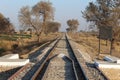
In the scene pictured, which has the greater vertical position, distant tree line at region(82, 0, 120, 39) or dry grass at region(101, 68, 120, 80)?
distant tree line at region(82, 0, 120, 39)

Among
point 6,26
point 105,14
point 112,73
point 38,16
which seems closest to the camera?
point 112,73

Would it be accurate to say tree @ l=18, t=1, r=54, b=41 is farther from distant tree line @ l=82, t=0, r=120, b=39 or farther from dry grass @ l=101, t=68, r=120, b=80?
dry grass @ l=101, t=68, r=120, b=80

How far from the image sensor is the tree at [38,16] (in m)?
68.3

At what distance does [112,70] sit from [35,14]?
53.1m

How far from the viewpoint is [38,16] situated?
7031 centimetres

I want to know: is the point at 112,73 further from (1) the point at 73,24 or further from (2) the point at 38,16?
(1) the point at 73,24

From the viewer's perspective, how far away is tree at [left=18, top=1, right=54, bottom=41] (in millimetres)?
68312

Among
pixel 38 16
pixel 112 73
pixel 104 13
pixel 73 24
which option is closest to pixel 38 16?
pixel 38 16

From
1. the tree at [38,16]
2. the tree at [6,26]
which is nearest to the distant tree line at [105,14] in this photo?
the tree at [38,16]

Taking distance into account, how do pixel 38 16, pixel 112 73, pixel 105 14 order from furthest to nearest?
pixel 38 16, pixel 105 14, pixel 112 73

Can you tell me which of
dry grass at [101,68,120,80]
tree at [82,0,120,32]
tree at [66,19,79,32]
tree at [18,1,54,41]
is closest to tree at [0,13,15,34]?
tree at [18,1,54,41]

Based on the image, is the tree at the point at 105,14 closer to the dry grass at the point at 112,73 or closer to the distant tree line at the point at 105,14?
the distant tree line at the point at 105,14

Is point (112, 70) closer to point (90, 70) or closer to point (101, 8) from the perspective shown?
point (90, 70)

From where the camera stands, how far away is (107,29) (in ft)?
105
